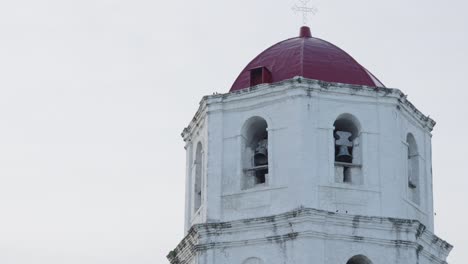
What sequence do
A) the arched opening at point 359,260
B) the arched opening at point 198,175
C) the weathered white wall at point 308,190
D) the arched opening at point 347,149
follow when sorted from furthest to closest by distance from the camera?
the arched opening at point 198,175 → the arched opening at point 347,149 → the arched opening at point 359,260 → the weathered white wall at point 308,190

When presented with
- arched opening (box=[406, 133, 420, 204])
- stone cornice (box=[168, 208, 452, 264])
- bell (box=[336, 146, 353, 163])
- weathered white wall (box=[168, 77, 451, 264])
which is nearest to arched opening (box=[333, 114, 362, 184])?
bell (box=[336, 146, 353, 163])

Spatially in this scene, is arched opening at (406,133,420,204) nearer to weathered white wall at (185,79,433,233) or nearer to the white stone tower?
the white stone tower

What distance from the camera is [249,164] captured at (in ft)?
93.4

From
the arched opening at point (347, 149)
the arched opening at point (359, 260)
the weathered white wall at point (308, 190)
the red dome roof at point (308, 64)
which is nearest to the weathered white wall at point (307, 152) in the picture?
the weathered white wall at point (308, 190)

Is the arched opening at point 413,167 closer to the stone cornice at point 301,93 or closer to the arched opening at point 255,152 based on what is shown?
the stone cornice at point 301,93

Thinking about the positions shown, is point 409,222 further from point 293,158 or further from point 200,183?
point 200,183

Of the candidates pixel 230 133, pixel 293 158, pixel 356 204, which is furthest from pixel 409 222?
pixel 230 133

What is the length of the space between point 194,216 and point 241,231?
7.33 feet

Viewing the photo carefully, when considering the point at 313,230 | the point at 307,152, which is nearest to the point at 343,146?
the point at 307,152

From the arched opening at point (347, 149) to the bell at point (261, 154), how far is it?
66.0 inches

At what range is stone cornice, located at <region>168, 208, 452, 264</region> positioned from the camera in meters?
26.5

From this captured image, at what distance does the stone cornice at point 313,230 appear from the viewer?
26547mm

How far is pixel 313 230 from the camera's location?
86.8ft

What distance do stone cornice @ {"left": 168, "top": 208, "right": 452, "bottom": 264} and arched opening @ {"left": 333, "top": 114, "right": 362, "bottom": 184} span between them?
1.19 meters
